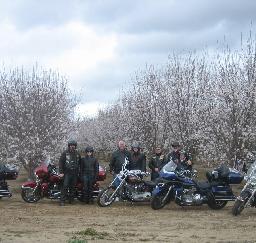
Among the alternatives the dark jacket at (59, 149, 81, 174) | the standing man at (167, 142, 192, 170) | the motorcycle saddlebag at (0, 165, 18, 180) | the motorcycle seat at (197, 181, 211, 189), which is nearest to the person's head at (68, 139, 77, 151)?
the dark jacket at (59, 149, 81, 174)

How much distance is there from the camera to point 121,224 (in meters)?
10.7

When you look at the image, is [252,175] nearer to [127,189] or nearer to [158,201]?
[158,201]

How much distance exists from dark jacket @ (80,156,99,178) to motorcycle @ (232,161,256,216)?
4.06 metres

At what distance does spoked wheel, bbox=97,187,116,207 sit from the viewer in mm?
13502

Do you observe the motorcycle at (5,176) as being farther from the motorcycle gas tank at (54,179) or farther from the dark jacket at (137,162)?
the dark jacket at (137,162)

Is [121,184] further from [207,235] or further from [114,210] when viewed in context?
[207,235]

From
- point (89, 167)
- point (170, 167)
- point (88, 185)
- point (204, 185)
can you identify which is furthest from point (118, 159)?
point (204, 185)

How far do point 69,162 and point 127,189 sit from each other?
1722 millimetres

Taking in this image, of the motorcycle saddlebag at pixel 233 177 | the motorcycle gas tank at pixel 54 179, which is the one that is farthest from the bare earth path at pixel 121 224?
the motorcycle saddlebag at pixel 233 177

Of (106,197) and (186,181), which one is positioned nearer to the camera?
(186,181)

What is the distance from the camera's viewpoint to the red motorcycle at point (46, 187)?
557 inches

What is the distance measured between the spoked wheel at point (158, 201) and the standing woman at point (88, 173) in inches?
79.2

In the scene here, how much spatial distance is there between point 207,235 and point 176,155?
184 inches

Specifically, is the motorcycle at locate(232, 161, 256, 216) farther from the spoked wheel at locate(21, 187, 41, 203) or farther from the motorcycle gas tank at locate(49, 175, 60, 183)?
the spoked wheel at locate(21, 187, 41, 203)
